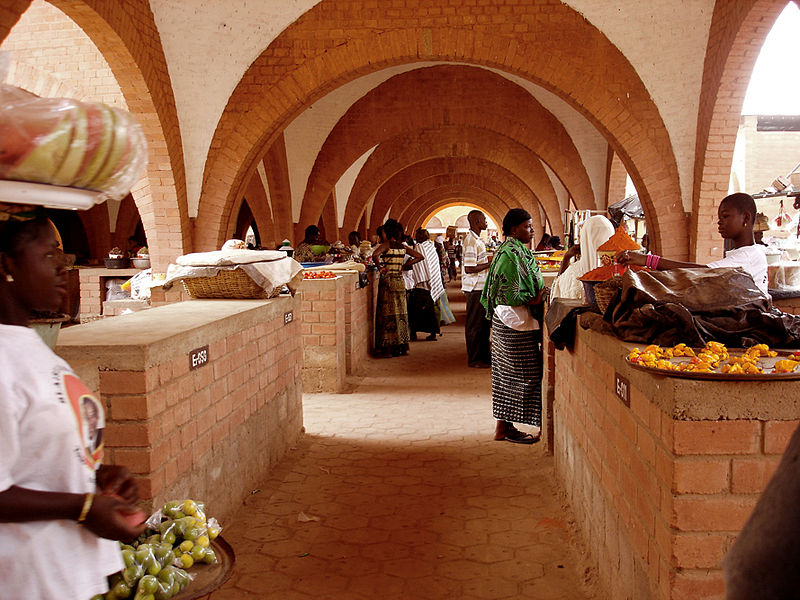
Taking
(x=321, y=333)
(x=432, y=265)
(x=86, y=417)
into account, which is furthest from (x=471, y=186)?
(x=86, y=417)

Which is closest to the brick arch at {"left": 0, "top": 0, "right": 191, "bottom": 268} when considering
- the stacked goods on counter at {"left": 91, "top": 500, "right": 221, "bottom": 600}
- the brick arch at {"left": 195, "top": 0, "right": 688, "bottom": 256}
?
the brick arch at {"left": 195, "top": 0, "right": 688, "bottom": 256}

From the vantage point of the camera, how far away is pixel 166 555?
6.24 feet

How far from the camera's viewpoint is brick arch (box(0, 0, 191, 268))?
7.08 m

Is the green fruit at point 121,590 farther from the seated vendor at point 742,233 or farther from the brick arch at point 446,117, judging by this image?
the brick arch at point 446,117

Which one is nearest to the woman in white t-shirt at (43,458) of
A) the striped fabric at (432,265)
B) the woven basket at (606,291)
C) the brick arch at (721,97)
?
the woven basket at (606,291)

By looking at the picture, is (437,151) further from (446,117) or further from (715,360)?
(715,360)

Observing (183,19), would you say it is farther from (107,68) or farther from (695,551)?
(695,551)

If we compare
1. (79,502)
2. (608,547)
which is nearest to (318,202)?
(608,547)

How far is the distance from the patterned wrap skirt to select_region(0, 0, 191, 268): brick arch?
5103 millimetres

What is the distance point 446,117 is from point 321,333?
25.7 feet

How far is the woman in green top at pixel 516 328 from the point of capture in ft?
15.9

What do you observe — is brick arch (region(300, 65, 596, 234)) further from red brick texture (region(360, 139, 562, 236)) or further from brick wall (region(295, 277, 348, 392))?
brick wall (region(295, 277, 348, 392))

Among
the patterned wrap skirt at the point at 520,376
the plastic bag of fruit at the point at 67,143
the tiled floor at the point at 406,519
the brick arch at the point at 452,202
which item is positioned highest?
the brick arch at the point at 452,202

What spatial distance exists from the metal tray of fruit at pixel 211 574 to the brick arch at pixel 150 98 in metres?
6.13
